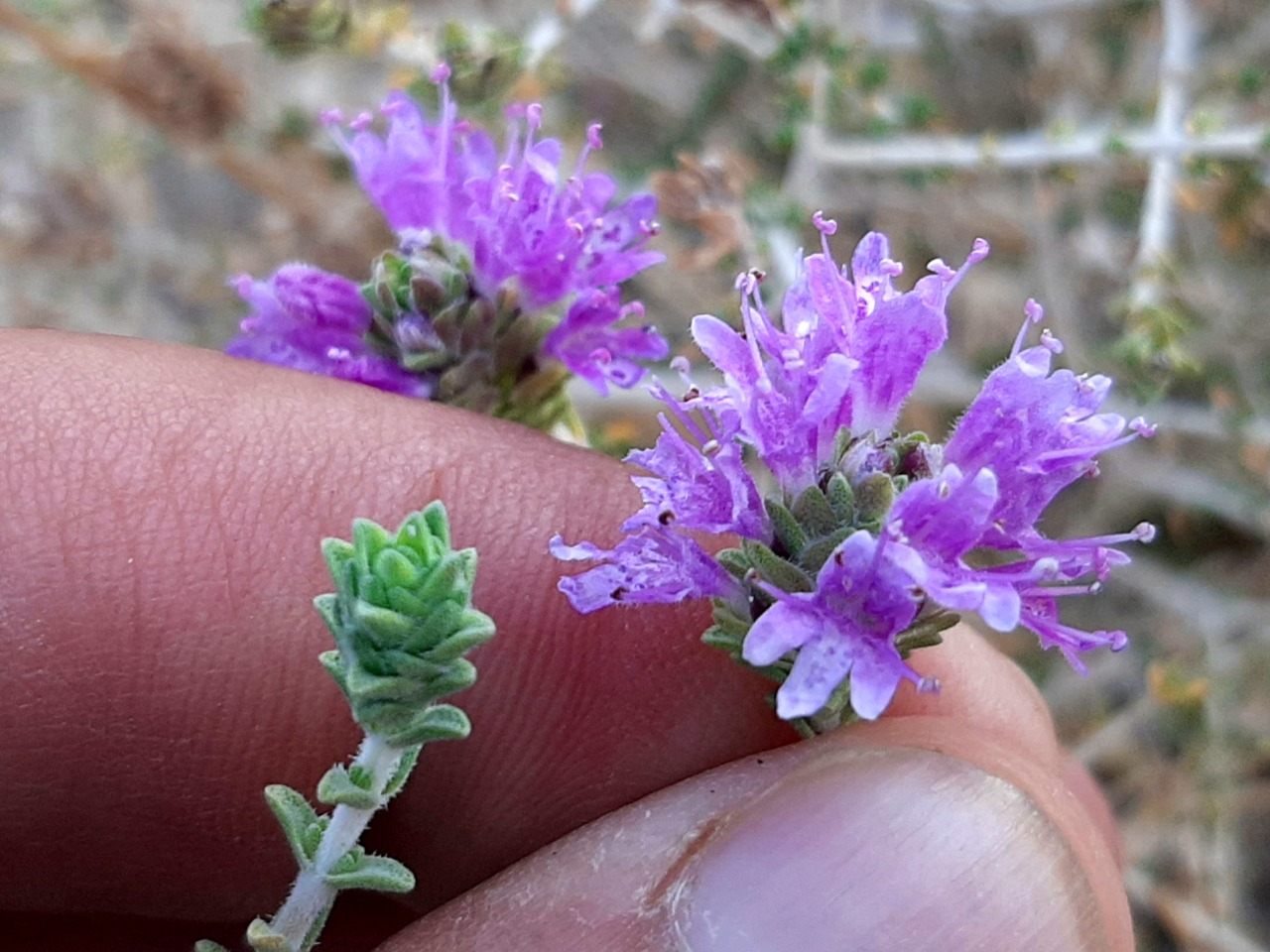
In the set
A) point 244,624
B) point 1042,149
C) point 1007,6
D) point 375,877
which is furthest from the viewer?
point 1007,6

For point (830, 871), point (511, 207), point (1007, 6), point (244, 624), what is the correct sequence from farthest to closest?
1. point (1007, 6)
2. point (511, 207)
3. point (244, 624)
4. point (830, 871)

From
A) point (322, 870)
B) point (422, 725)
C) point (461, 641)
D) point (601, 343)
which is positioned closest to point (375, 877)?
point (322, 870)

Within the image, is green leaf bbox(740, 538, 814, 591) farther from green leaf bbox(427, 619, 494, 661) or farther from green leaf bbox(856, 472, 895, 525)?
green leaf bbox(427, 619, 494, 661)

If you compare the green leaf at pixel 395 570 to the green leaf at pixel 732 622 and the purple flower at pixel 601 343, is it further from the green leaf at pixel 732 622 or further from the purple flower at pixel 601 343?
the purple flower at pixel 601 343

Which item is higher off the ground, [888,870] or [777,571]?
[777,571]

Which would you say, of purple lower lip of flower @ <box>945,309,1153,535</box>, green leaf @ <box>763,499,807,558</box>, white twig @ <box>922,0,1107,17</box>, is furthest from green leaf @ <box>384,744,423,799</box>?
white twig @ <box>922,0,1107,17</box>

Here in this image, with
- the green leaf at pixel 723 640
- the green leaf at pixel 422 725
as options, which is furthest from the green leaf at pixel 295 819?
the green leaf at pixel 723 640

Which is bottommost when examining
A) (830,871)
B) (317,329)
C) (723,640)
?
(830,871)

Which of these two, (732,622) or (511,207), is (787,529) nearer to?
(732,622)
